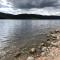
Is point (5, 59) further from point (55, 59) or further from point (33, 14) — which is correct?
point (33, 14)

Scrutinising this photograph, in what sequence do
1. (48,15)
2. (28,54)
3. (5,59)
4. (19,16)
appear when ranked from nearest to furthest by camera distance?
(5,59)
(28,54)
(19,16)
(48,15)

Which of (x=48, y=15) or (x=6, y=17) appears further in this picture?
(x=48, y=15)

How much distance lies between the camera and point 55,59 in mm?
7746

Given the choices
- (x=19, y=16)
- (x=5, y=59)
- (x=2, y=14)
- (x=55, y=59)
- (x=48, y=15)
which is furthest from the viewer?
(x=48, y=15)

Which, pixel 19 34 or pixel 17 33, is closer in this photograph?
pixel 19 34

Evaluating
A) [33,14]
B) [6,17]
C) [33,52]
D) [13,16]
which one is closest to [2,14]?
[6,17]

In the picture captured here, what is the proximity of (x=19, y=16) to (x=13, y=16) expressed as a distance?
7758 mm

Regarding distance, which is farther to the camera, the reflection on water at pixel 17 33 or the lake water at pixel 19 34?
the reflection on water at pixel 17 33

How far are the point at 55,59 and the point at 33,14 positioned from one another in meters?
184

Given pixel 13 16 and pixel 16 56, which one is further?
pixel 13 16

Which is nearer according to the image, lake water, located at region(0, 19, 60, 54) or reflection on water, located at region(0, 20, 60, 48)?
lake water, located at region(0, 19, 60, 54)

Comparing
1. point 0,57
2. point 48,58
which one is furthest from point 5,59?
point 48,58

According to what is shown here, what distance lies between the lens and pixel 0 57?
893cm

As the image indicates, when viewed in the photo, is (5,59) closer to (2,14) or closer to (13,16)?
(2,14)
